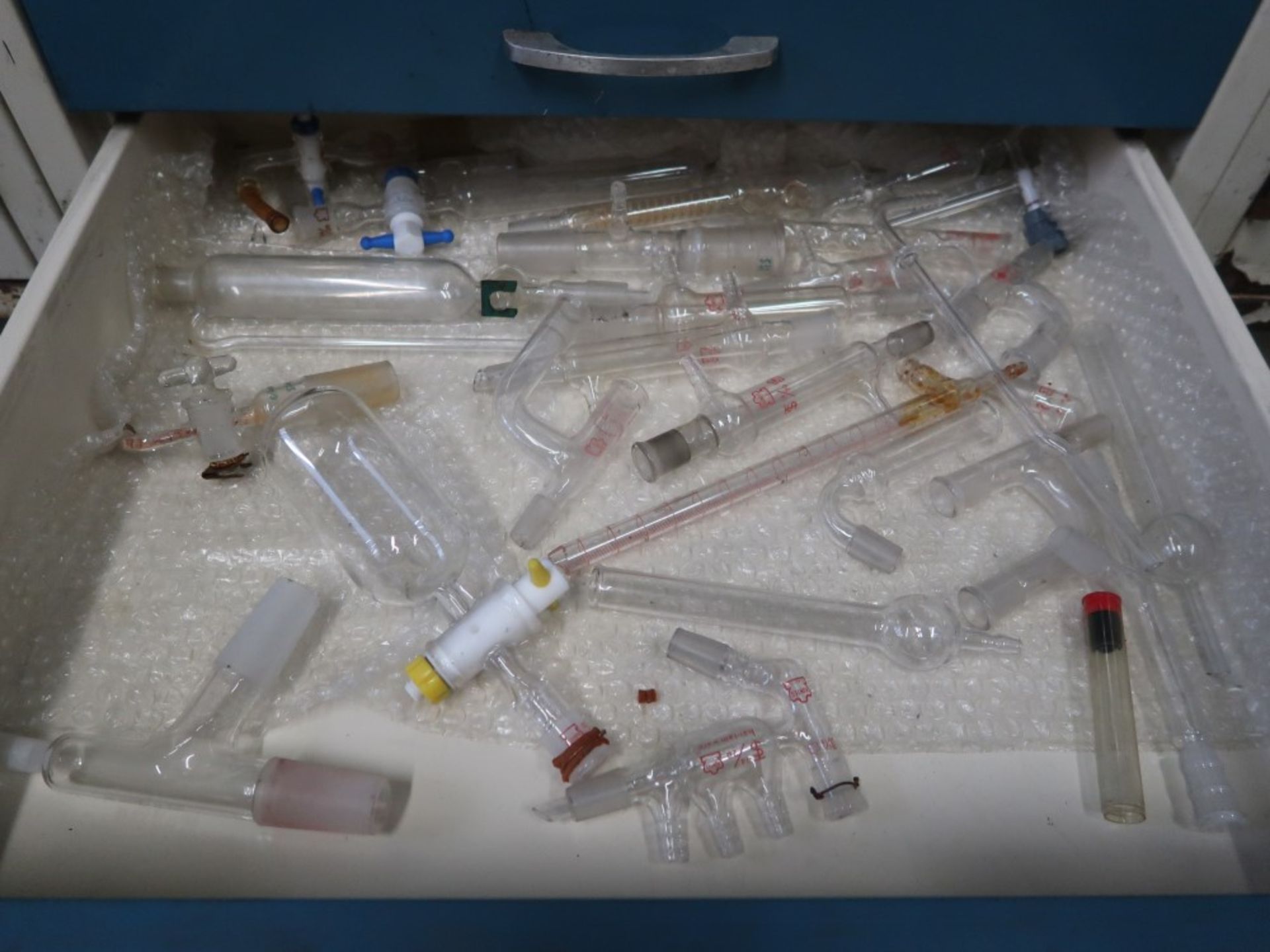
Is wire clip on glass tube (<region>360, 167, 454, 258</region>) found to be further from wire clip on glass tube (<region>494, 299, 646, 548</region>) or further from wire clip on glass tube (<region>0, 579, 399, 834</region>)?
wire clip on glass tube (<region>0, 579, 399, 834</region>)

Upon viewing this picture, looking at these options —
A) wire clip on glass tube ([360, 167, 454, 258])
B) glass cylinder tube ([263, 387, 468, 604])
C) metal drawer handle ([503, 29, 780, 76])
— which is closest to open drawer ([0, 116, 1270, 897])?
glass cylinder tube ([263, 387, 468, 604])

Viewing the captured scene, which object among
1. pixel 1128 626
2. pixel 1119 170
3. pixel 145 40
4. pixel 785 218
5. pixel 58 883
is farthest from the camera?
pixel 785 218

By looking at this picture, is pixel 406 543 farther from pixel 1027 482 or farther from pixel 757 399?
pixel 1027 482

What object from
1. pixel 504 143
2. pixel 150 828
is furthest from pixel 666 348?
pixel 150 828

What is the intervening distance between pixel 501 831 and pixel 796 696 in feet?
0.80

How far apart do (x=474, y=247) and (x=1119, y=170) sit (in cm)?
71

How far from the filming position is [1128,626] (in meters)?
0.82

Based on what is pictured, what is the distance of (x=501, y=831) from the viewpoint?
70 cm

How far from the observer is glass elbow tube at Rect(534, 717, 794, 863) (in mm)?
688

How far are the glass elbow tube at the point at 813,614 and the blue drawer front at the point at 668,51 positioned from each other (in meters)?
0.50

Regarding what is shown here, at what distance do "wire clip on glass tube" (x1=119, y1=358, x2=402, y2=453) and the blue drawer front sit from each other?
281mm

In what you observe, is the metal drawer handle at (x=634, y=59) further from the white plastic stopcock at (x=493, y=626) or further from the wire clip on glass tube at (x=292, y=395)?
the white plastic stopcock at (x=493, y=626)

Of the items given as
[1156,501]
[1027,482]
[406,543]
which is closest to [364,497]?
[406,543]

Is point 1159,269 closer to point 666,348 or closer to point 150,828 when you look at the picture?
point 666,348
